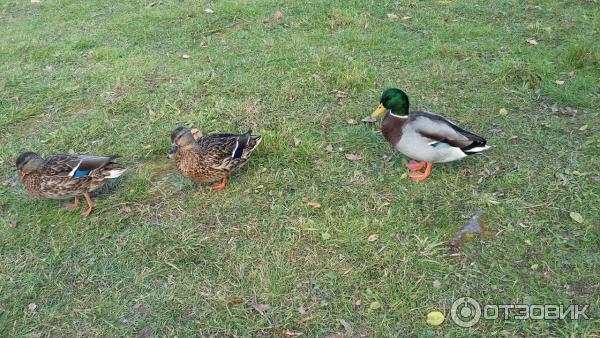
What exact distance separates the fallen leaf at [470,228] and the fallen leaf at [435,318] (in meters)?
0.61

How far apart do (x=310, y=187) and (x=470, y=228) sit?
1.26 meters

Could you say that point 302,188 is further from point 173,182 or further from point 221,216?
point 173,182

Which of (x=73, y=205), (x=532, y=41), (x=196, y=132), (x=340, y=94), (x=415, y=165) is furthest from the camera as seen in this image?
(x=532, y=41)

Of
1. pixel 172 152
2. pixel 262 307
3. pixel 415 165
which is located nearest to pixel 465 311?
pixel 262 307

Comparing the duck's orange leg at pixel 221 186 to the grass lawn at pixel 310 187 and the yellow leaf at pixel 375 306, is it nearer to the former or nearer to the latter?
the grass lawn at pixel 310 187

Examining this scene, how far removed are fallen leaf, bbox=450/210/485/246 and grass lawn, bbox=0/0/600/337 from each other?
0.17 feet

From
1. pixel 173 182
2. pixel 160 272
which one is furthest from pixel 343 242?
pixel 173 182

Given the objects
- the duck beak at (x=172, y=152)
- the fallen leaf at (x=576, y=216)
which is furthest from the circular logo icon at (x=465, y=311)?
the duck beak at (x=172, y=152)

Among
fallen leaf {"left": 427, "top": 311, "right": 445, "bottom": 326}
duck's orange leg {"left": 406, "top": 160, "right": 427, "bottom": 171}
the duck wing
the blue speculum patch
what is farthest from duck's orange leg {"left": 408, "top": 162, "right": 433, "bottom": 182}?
the blue speculum patch

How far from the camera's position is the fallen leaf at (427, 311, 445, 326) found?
9.95ft

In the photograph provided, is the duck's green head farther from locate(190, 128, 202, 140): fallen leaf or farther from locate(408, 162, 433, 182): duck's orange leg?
locate(190, 128, 202, 140): fallen leaf

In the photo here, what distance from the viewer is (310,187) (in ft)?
13.6

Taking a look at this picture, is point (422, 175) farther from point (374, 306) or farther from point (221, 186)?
point (221, 186)

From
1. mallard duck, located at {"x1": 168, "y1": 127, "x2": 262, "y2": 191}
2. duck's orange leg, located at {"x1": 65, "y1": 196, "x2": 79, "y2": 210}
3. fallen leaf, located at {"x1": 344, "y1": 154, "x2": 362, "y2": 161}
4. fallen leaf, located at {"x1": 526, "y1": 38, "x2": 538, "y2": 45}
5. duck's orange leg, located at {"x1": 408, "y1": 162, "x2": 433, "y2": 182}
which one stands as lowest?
fallen leaf, located at {"x1": 526, "y1": 38, "x2": 538, "y2": 45}
